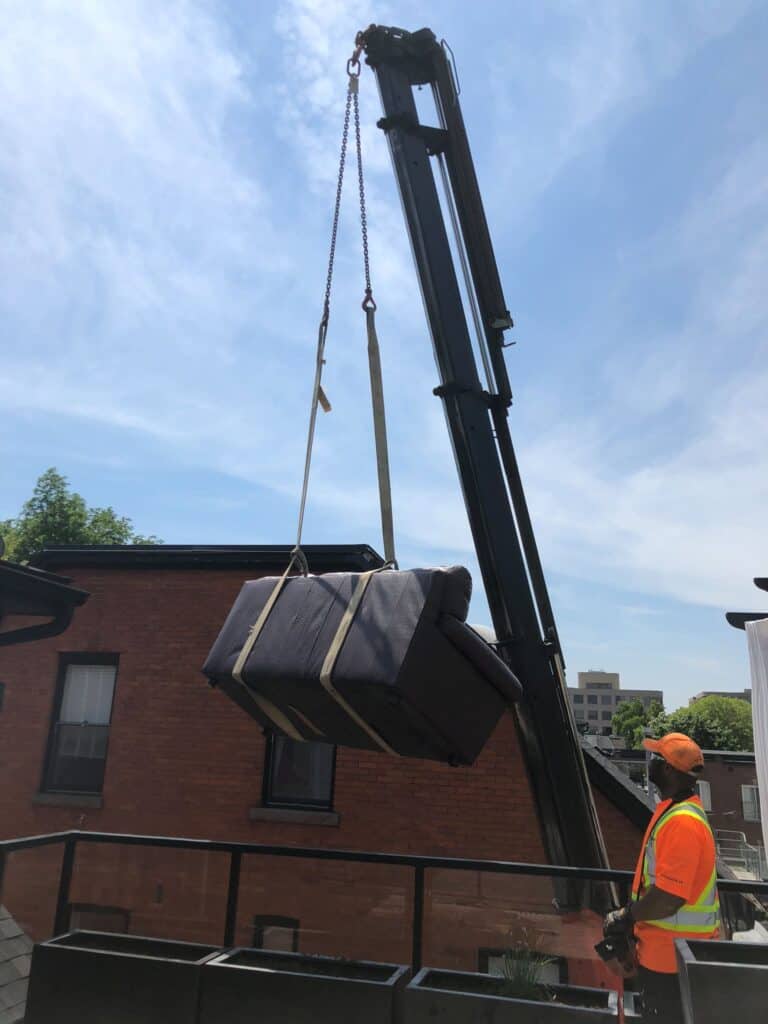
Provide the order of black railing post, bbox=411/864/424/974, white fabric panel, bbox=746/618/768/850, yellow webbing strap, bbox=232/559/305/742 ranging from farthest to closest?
white fabric panel, bbox=746/618/768/850, black railing post, bbox=411/864/424/974, yellow webbing strap, bbox=232/559/305/742

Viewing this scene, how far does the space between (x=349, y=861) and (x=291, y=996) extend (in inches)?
42.3

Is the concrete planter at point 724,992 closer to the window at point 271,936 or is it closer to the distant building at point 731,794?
the window at point 271,936

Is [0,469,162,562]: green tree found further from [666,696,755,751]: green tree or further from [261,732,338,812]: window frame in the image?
[666,696,755,751]: green tree

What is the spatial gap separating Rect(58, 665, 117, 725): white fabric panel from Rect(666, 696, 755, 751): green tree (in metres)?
50.4

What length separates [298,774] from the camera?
9078mm

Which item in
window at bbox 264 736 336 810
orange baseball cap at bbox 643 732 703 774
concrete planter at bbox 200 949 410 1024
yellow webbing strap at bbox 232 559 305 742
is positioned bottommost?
concrete planter at bbox 200 949 410 1024

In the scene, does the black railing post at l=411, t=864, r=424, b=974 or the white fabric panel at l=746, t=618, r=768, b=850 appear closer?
the black railing post at l=411, t=864, r=424, b=974

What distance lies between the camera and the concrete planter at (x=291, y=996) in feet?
10.0

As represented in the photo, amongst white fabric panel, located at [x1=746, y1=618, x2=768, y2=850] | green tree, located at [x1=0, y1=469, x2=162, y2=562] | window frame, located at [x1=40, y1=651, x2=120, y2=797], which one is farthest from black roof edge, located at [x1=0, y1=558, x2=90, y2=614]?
green tree, located at [x1=0, y1=469, x2=162, y2=562]

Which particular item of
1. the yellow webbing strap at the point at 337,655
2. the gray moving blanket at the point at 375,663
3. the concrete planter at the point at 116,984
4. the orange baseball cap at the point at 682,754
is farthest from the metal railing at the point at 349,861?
the yellow webbing strap at the point at 337,655

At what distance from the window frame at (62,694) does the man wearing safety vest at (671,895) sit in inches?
293

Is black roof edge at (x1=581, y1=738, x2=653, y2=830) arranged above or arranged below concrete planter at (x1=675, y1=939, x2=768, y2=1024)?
above

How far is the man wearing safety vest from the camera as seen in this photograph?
11.0 feet

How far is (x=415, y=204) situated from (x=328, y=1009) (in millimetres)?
4864
